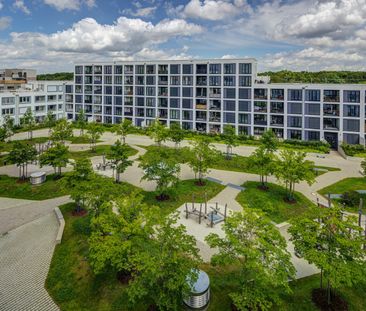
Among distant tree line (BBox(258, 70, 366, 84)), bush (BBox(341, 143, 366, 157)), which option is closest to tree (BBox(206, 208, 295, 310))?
bush (BBox(341, 143, 366, 157))

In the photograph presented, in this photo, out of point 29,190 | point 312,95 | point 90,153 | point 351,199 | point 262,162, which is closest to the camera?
point 351,199

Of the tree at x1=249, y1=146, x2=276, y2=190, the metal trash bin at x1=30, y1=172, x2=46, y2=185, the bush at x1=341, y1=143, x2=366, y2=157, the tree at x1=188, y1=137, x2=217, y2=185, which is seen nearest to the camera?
the tree at x1=249, y1=146, x2=276, y2=190

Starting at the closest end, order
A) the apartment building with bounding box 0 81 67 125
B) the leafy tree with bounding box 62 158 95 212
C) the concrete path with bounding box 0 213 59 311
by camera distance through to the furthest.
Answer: the concrete path with bounding box 0 213 59 311, the leafy tree with bounding box 62 158 95 212, the apartment building with bounding box 0 81 67 125

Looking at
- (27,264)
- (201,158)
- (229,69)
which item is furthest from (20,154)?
(229,69)

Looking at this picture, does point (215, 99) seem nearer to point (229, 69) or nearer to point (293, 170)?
point (229, 69)

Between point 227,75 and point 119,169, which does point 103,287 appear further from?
point 227,75

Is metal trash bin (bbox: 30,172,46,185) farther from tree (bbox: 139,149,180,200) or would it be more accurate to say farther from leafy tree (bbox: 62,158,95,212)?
tree (bbox: 139,149,180,200)

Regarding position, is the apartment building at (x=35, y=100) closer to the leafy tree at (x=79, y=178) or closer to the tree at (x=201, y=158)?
the leafy tree at (x=79, y=178)
